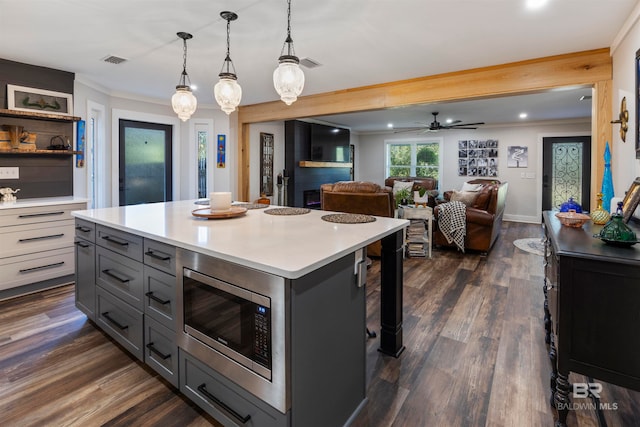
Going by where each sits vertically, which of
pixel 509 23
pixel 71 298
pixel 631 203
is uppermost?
pixel 509 23

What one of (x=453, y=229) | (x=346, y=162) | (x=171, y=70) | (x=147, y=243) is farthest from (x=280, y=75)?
(x=346, y=162)

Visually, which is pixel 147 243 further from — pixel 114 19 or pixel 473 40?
pixel 473 40

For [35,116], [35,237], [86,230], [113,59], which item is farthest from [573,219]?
[35,116]

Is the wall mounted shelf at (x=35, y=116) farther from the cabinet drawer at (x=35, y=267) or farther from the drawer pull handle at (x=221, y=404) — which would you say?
the drawer pull handle at (x=221, y=404)

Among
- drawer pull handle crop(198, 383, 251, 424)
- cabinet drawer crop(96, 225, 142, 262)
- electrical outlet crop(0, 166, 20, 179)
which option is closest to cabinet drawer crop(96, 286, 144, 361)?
cabinet drawer crop(96, 225, 142, 262)

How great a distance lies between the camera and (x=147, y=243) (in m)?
1.78

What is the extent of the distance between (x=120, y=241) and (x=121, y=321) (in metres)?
0.52

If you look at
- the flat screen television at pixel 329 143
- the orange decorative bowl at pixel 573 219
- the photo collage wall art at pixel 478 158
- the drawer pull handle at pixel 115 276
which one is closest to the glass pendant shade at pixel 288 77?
the drawer pull handle at pixel 115 276

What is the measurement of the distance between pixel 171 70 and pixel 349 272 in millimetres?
3513

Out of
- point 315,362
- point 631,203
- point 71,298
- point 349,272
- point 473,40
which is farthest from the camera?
point 71,298

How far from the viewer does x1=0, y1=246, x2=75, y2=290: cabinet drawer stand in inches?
118

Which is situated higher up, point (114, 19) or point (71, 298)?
point (114, 19)

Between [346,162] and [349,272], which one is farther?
[346,162]

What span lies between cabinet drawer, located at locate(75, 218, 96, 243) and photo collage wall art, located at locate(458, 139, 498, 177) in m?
8.16
